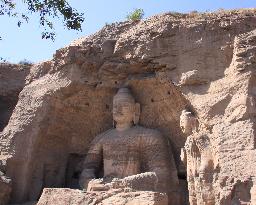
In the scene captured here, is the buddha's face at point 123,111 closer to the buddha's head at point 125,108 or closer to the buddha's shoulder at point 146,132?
the buddha's head at point 125,108

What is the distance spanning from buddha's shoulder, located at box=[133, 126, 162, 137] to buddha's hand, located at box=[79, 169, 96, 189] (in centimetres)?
Result: 125

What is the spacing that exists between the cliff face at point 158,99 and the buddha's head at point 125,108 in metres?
0.20

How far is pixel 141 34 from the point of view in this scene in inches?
392

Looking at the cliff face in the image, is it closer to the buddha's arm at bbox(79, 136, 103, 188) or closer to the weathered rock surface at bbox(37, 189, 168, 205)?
the buddha's arm at bbox(79, 136, 103, 188)

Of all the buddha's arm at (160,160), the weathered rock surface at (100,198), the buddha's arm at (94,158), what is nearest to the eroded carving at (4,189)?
the weathered rock surface at (100,198)

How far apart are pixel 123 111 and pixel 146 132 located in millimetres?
686

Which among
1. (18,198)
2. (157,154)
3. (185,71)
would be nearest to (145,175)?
(157,154)

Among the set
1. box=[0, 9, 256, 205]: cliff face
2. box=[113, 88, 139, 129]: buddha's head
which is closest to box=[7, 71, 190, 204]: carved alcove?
box=[0, 9, 256, 205]: cliff face

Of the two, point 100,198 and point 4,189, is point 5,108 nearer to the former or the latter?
point 4,189

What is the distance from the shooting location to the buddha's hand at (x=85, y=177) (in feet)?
32.0

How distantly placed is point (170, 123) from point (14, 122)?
3.37 metres

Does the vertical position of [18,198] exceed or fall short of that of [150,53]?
it falls short

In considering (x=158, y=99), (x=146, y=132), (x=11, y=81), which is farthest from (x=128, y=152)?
(x=11, y=81)

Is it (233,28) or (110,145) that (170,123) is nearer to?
(110,145)
